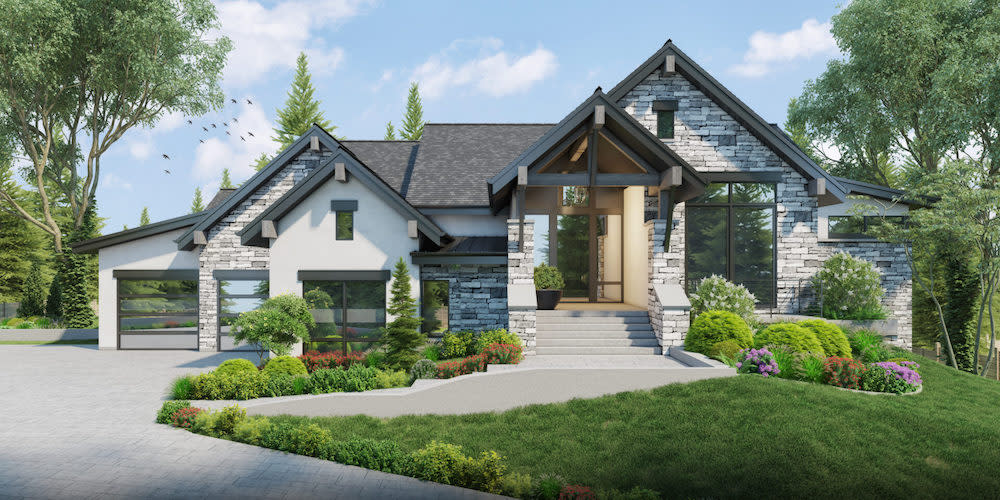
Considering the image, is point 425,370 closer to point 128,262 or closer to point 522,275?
point 522,275

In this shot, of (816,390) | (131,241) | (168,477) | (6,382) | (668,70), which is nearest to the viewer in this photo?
(168,477)

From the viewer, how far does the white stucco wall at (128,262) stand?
18.5 metres

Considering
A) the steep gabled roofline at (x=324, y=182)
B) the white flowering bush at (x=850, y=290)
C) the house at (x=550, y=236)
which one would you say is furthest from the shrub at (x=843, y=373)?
the steep gabled roofline at (x=324, y=182)

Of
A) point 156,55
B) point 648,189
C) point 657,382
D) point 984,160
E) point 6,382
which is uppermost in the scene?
point 156,55

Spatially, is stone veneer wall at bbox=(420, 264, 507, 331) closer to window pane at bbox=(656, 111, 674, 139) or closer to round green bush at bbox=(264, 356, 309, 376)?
round green bush at bbox=(264, 356, 309, 376)

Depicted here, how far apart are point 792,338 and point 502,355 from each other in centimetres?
616

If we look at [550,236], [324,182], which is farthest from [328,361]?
[550,236]

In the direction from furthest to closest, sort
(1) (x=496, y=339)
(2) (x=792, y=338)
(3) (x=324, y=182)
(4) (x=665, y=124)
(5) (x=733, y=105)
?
(4) (x=665, y=124) < (5) (x=733, y=105) < (3) (x=324, y=182) < (1) (x=496, y=339) < (2) (x=792, y=338)

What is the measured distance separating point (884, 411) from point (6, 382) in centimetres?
1804

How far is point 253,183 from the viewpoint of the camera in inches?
693

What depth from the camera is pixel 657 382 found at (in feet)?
32.0

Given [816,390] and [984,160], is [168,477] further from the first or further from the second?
[984,160]

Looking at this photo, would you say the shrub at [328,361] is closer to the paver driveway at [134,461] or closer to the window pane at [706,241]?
the paver driveway at [134,461]

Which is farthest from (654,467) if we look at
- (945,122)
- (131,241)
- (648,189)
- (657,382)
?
(945,122)
